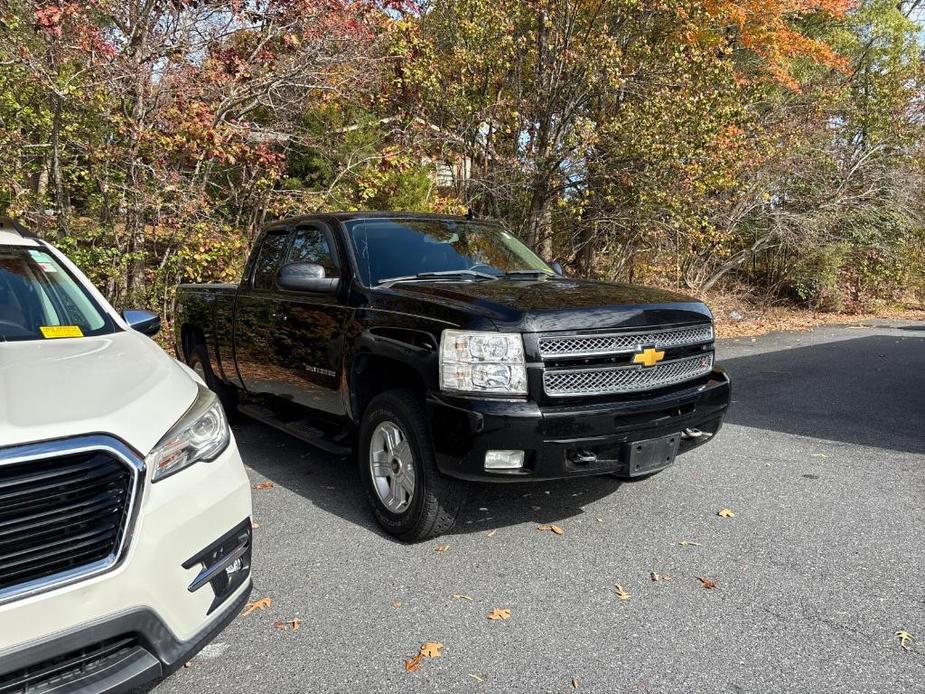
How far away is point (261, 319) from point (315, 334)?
834mm

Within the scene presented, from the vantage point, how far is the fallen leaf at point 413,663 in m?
2.61

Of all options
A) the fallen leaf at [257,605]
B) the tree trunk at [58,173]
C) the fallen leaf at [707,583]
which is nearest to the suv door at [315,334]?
the fallen leaf at [257,605]

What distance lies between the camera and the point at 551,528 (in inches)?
153

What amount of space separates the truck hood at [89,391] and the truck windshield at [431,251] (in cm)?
156

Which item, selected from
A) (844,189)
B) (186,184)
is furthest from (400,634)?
(844,189)

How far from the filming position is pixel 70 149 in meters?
8.68

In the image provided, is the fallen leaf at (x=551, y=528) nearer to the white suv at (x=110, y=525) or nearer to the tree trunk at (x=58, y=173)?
the white suv at (x=110, y=525)

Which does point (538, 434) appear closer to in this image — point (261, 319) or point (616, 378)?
point (616, 378)

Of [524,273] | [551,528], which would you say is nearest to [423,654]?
[551,528]

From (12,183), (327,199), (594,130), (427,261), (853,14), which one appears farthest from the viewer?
(853,14)

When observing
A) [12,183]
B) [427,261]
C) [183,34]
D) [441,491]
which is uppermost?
[183,34]

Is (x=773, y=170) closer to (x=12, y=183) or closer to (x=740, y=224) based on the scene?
(x=740, y=224)

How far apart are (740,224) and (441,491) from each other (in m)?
16.0

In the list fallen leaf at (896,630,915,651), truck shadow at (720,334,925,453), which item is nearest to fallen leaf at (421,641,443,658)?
fallen leaf at (896,630,915,651)
